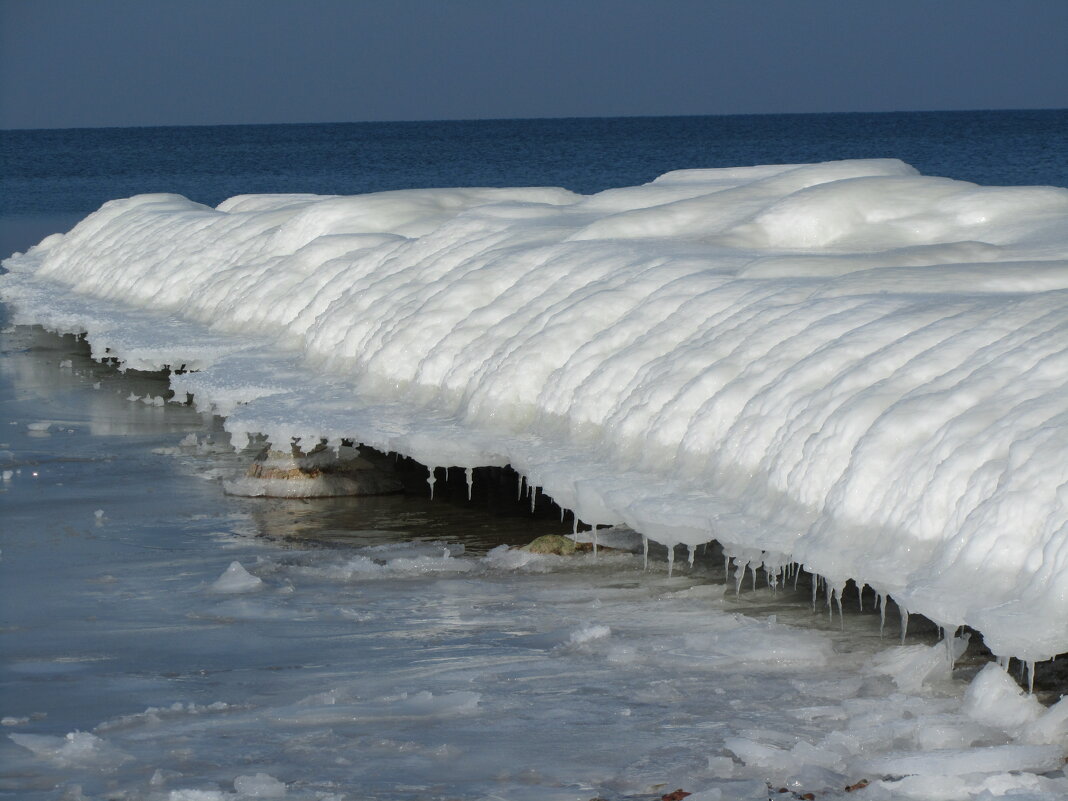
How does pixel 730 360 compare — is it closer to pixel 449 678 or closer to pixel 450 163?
pixel 449 678

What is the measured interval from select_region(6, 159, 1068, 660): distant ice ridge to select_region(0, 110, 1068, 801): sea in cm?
49

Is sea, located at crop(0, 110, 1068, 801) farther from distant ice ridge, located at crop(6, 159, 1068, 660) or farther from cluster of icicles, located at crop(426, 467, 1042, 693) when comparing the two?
distant ice ridge, located at crop(6, 159, 1068, 660)

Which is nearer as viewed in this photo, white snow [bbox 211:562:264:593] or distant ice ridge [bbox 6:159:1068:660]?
distant ice ridge [bbox 6:159:1068:660]

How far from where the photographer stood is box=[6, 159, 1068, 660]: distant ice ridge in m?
6.59

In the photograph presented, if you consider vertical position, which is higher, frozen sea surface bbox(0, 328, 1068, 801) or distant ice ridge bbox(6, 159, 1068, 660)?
distant ice ridge bbox(6, 159, 1068, 660)

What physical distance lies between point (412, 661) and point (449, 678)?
0.32m

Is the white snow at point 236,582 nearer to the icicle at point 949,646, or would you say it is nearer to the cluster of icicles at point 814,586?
the cluster of icicles at point 814,586

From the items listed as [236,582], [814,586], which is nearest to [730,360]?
[814,586]

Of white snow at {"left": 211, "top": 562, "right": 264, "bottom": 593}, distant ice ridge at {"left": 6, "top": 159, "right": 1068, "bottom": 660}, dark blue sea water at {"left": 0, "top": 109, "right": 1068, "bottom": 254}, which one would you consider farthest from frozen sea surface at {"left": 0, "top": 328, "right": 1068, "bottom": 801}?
dark blue sea water at {"left": 0, "top": 109, "right": 1068, "bottom": 254}

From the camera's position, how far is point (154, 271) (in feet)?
63.2

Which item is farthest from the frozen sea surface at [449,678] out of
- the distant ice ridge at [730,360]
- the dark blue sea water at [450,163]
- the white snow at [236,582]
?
the dark blue sea water at [450,163]

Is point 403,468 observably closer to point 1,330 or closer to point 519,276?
point 519,276

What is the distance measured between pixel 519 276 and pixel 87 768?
6.63m

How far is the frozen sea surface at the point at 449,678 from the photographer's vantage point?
18.5ft
